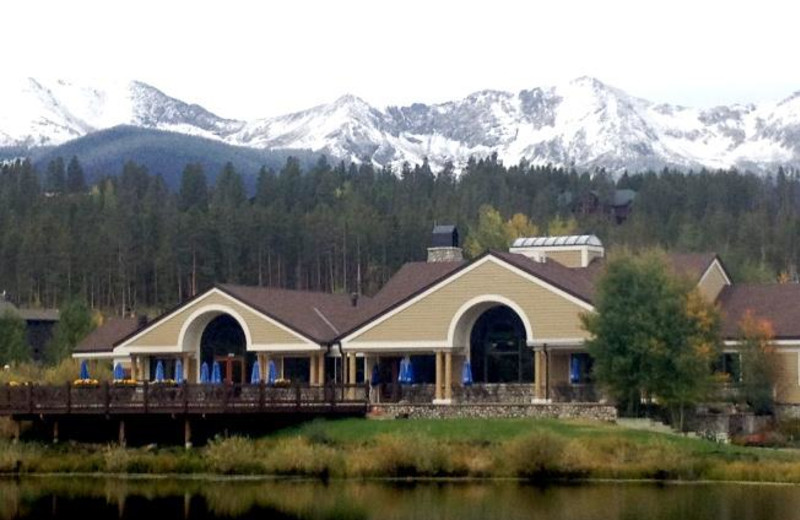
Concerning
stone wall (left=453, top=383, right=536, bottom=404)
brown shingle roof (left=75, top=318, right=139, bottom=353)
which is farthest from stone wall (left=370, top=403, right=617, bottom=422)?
brown shingle roof (left=75, top=318, right=139, bottom=353)

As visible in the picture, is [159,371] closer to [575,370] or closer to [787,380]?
[575,370]

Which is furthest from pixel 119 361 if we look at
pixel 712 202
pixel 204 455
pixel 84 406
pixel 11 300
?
pixel 712 202

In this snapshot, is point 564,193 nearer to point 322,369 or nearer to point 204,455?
point 322,369

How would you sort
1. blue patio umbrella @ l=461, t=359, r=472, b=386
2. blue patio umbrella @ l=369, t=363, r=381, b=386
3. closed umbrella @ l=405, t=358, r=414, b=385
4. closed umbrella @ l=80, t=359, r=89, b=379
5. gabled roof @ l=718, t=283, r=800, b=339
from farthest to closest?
closed umbrella @ l=80, t=359, r=89, b=379 < blue patio umbrella @ l=369, t=363, r=381, b=386 < closed umbrella @ l=405, t=358, r=414, b=385 < blue patio umbrella @ l=461, t=359, r=472, b=386 < gabled roof @ l=718, t=283, r=800, b=339

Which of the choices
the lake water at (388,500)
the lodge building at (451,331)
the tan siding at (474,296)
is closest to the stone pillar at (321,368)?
the lodge building at (451,331)

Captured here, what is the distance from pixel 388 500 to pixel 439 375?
1804cm

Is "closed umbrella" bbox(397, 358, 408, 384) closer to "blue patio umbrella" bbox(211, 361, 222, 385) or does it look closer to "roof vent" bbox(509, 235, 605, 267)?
"blue patio umbrella" bbox(211, 361, 222, 385)

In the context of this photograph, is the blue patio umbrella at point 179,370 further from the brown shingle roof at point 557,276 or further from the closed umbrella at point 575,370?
the closed umbrella at point 575,370

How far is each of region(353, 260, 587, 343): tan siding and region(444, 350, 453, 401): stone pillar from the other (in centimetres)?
65

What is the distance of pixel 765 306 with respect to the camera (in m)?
63.4

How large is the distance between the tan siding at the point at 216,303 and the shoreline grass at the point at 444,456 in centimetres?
943

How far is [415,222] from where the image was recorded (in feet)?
430

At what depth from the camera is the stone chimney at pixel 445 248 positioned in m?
72.1

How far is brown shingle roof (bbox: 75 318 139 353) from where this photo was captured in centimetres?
7444
